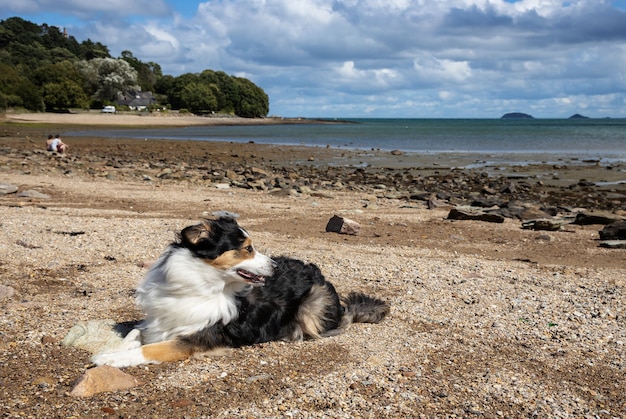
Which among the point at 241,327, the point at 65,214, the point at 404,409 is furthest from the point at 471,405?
the point at 65,214

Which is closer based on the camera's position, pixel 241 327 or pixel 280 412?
pixel 280 412

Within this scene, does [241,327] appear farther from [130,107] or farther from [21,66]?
[21,66]

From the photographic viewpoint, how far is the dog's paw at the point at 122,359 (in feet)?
16.9

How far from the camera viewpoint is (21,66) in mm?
111812

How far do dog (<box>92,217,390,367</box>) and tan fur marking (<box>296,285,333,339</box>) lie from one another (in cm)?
22

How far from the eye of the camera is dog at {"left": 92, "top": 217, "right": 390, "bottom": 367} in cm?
525

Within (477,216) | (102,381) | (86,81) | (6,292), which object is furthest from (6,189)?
(86,81)

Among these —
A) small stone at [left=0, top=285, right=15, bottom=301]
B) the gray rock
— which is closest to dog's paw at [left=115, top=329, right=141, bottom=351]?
the gray rock

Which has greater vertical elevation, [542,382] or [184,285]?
[184,285]

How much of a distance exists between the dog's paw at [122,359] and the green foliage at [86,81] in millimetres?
82923

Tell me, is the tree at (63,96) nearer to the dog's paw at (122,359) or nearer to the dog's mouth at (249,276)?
the dog's paw at (122,359)

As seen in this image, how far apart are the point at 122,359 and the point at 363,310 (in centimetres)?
267

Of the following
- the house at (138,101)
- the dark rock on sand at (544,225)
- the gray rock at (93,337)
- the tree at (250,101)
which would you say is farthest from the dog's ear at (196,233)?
the tree at (250,101)

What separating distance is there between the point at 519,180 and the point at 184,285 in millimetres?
22555
